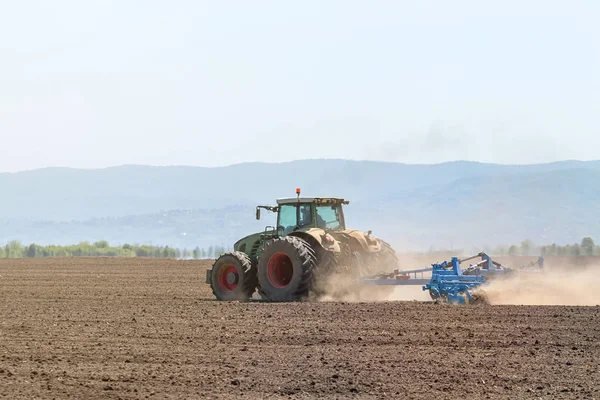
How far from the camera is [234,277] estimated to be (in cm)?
2009

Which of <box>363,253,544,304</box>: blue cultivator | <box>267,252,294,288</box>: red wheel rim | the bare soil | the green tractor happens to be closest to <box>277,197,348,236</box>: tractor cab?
the green tractor

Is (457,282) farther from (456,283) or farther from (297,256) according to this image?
(297,256)

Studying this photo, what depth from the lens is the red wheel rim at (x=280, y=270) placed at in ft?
63.0

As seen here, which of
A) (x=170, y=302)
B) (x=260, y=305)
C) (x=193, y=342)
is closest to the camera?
(x=193, y=342)

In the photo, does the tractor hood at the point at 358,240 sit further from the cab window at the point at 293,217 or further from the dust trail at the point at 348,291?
the dust trail at the point at 348,291

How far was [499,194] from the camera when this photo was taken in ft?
578

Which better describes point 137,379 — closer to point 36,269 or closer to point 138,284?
point 138,284

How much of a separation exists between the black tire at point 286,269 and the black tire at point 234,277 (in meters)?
0.41

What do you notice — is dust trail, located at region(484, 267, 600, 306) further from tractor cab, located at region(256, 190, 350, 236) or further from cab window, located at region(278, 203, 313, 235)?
cab window, located at region(278, 203, 313, 235)

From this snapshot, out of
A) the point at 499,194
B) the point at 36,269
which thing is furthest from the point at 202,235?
the point at 36,269

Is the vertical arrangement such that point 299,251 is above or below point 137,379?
above

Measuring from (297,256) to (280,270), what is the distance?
960mm

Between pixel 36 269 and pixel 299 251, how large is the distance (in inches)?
730

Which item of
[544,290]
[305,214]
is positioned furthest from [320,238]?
[544,290]
